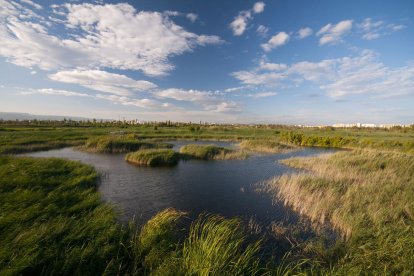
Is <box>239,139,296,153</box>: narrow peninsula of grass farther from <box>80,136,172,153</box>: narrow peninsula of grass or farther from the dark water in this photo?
<box>80,136,172,153</box>: narrow peninsula of grass

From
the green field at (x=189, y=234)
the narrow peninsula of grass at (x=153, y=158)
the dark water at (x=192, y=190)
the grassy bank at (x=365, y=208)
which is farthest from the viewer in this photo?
the narrow peninsula of grass at (x=153, y=158)

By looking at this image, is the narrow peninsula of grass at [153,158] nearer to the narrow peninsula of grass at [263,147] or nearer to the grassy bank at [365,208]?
the grassy bank at [365,208]

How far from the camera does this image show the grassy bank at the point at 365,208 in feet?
22.0

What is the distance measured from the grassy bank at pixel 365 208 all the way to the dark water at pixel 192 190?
1791 millimetres

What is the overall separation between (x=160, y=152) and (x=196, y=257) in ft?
69.7

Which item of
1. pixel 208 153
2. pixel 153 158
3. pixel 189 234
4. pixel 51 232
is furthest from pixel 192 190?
pixel 208 153

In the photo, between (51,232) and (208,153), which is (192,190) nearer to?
(51,232)

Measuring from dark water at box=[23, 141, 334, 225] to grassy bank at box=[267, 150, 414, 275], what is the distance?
5.88 feet

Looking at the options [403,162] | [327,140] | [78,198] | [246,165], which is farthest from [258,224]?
[327,140]

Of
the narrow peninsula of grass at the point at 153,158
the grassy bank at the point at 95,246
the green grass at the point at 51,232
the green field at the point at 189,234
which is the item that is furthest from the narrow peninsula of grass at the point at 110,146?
the grassy bank at the point at 95,246

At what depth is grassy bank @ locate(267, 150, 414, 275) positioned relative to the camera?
670 cm

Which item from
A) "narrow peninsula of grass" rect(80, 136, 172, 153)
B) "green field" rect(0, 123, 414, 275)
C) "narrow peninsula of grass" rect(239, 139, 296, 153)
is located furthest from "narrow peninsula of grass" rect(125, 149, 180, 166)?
"narrow peninsula of grass" rect(239, 139, 296, 153)

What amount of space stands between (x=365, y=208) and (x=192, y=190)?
9.91m

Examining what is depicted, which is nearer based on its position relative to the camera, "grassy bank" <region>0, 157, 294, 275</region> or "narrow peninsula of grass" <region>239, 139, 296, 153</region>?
"grassy bank" <region>0, 157, 294, 275</region>
